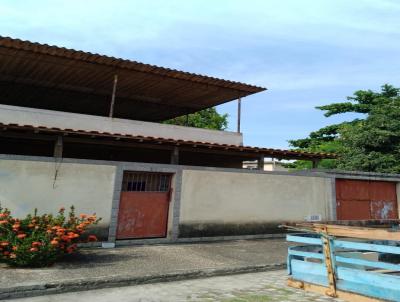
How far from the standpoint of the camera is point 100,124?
1198 cm

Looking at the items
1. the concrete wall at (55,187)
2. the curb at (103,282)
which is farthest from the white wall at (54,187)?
the curb at (103,282)

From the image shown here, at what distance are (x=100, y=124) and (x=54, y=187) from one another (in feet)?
11.2

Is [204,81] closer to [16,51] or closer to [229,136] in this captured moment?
[229,136]

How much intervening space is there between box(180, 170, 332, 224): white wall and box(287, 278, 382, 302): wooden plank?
16.4ft

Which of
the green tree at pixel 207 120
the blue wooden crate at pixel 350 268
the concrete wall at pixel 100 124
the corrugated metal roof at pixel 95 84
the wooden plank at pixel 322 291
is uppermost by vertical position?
the green tree at pixel 207 120

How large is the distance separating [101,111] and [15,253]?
11.0 m

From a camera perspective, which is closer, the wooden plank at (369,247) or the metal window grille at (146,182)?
the wooden plank at (369,247)

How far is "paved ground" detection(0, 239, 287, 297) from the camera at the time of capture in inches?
236

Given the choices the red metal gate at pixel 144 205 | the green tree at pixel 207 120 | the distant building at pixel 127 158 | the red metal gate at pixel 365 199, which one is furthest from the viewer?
the green tree at pixel 207 120

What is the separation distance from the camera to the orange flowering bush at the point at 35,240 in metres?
6.73

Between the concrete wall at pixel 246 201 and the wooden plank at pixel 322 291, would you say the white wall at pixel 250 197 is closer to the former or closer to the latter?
the concrete wall at pixel 246 201

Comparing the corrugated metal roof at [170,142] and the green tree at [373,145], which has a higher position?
the green tree at [373,145]

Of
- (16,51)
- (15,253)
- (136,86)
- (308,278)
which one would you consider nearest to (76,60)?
(16,51)

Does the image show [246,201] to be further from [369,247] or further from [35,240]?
[35,240]
